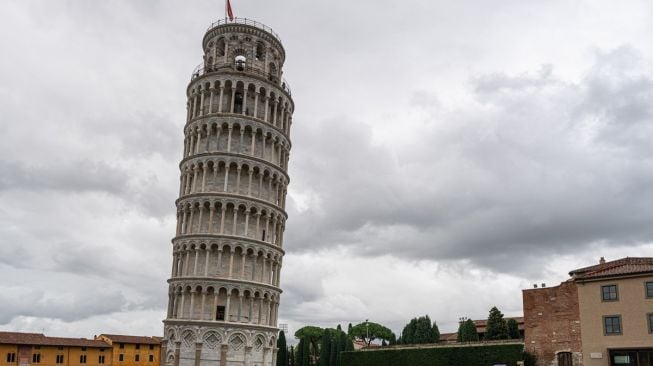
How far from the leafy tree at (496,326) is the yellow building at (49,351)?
58.1 meters

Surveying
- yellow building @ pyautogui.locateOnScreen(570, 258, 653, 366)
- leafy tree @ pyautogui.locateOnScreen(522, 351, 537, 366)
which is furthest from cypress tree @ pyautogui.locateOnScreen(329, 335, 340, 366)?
yellow building @ pyautogui.locateOnScreen(570, 258, 653, 366)

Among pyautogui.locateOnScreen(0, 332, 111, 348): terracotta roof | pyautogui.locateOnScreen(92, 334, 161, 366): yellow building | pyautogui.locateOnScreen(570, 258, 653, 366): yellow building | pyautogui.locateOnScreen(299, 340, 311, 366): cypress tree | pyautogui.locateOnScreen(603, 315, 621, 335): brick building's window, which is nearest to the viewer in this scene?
pyautogui.locateOnScreen(570, 258, 653, 366): yellow building

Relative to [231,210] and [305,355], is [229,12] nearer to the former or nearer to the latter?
[231,210]

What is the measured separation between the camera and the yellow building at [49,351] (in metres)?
78.5

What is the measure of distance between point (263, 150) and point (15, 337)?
53.1m

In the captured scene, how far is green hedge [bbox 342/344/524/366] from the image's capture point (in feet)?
152

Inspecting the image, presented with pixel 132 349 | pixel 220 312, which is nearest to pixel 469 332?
pixel 220 312

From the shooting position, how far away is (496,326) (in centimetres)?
6606

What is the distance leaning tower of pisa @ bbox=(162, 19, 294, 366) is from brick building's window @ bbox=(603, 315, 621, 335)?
1019 inches

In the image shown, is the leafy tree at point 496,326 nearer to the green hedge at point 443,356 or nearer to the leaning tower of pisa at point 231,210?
the green hedge at point 443,356

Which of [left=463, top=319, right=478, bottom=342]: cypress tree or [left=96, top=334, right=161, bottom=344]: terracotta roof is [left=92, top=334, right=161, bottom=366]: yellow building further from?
[left=463, top=319, right=478, bottom=342]: cypress tree

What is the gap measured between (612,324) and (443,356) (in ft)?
49.1

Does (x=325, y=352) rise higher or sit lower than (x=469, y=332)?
lower

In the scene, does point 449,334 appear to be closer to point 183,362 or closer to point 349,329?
point 349,329
